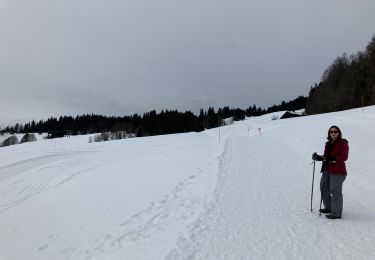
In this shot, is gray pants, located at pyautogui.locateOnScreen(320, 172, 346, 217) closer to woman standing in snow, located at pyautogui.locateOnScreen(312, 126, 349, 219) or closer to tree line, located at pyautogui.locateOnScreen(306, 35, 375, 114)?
woman standing in snow, located at pyautogui.locateOnScreen(312, 126, 349, 219)

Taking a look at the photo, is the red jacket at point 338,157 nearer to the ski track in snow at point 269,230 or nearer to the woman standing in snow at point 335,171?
the woman standing in snow at point 335,171

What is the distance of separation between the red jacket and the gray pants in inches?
5.2

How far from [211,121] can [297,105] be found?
6494 centimetres

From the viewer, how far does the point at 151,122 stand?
120812 millimetres

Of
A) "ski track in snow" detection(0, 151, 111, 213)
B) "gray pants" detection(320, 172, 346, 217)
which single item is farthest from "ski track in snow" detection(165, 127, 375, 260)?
"ski track in snow" detection(0, 151, 111, 213)

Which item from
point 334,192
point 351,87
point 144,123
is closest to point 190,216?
point 334,192

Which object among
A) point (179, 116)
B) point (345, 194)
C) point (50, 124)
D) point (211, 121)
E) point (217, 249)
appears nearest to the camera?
point (217, 249)

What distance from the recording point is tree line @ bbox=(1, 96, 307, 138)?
387ft

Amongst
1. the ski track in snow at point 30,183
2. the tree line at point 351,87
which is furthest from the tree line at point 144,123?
the ski track in snow at point 30,183

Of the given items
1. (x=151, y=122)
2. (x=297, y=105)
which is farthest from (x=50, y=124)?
(x=297, y=105)

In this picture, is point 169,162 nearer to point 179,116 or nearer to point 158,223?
point 158,223

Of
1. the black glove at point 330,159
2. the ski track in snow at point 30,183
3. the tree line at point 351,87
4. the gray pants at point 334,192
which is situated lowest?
the ski track in snow at point 30,183

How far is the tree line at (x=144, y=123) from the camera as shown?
118 meters

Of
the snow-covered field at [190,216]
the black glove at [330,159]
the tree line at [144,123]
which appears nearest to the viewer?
the snow-covered field at [190,216]
